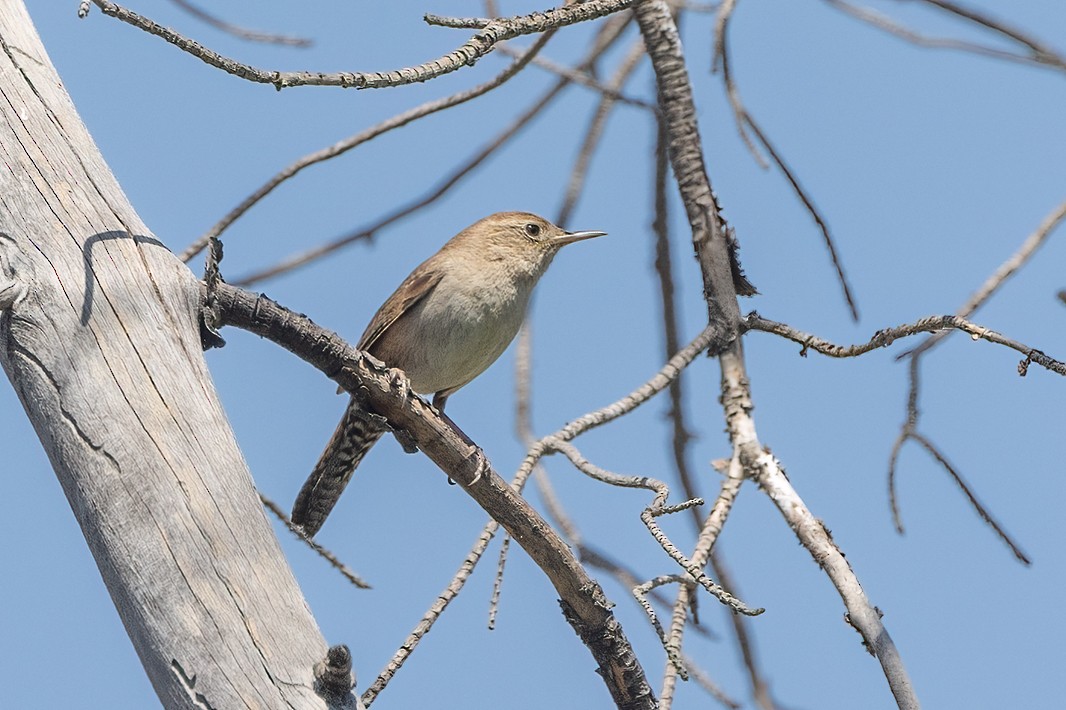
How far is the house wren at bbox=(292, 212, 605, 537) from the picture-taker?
16.5 feet

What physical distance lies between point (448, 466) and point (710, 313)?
1.19m

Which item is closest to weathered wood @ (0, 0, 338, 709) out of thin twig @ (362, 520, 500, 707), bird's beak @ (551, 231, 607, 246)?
thin twig @ (362, 520, 500, 707)

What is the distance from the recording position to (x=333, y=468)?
5.10 metres

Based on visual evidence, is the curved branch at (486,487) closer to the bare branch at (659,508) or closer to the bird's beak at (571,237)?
the bare branch at (659,508)

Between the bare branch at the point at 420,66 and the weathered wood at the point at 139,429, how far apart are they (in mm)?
678

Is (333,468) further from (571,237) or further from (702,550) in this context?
(702,550)

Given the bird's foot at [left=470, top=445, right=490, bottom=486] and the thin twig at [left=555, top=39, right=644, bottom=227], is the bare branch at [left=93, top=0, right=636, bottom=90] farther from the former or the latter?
the thin twig at [left=555, top=39, right=644, bottom=227]

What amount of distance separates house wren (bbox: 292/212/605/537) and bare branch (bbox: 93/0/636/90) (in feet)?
7.25

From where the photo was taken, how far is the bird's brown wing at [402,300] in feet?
17.6

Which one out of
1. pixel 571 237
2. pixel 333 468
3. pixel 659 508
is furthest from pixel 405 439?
pixel 571 237

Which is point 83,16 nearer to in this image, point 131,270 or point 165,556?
point 131,270

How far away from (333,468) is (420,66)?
8.61ft

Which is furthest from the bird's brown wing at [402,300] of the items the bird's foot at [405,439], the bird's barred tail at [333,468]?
the bird's foot at [405,439]

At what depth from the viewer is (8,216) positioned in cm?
310
